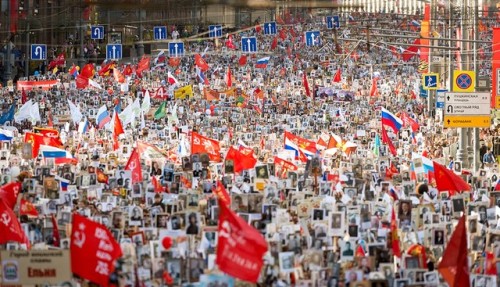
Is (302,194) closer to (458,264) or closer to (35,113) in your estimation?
(458,264)

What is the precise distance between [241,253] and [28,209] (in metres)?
6.22

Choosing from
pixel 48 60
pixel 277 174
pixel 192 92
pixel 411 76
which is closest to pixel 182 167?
pixel 277 174

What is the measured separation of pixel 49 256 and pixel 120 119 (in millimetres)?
24498

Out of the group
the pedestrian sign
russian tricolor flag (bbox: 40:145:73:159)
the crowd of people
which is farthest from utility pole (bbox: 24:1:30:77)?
russian tricolor flag (bbox: 40:145:73:159)

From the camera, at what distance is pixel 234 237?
16.4 m

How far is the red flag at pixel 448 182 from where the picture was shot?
25.1 metres

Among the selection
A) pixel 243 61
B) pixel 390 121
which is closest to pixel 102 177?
pixel 390 121

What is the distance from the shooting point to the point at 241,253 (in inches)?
637

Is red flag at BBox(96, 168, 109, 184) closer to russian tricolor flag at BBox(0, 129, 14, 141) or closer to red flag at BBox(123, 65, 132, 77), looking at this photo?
russian tricolor flag at BBox(0, 129, 14, 141)

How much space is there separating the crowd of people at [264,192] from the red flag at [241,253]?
4.5 inches

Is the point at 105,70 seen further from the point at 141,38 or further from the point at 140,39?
the point at 141,38

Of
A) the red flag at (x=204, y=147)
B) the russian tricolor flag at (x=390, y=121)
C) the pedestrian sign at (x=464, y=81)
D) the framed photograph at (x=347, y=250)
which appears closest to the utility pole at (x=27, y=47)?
the russian tricolor flag at (x=390, y=121)

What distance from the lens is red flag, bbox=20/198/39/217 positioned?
2169cm

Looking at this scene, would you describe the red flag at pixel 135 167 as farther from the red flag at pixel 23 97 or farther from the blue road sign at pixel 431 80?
the red flag at pixel 23 97
